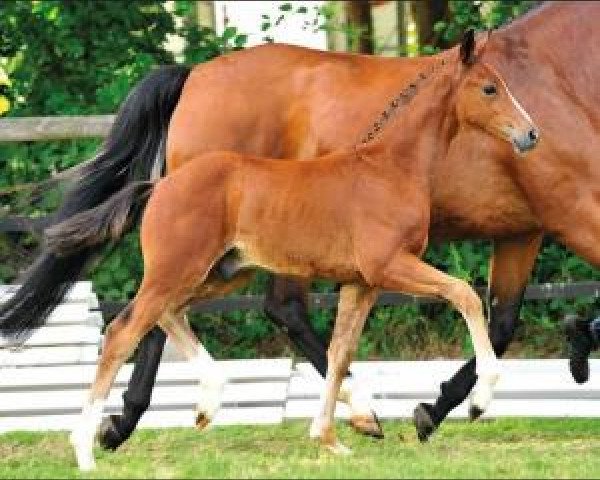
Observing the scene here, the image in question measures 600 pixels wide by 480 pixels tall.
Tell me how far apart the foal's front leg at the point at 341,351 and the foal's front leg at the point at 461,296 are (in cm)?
35

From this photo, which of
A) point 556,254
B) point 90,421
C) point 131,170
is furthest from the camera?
point 556,254

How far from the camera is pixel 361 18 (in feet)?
50.8

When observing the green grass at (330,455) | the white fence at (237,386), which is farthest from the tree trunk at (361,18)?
the green grass at (330,455)

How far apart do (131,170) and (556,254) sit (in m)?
3.72

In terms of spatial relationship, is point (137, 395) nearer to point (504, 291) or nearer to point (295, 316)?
point (295, 316)

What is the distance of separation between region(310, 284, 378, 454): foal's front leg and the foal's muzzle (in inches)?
33.8

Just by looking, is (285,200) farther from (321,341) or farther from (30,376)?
(30,376)

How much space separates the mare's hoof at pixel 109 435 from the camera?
8148 mm

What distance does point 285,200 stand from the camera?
23.5 ft

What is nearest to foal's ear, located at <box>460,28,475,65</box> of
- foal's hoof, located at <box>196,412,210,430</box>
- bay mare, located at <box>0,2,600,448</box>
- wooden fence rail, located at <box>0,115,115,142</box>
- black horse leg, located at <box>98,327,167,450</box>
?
bay mare, located at <box>0,2,600,448</box>

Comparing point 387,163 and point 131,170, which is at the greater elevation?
point 387,163

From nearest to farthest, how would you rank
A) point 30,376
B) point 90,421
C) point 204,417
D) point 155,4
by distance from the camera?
point 90,421
point 204,417
point 30,376
point 155,4

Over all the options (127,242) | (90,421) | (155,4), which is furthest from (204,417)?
(155,4)

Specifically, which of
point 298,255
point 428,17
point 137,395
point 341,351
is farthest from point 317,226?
point 428,17
